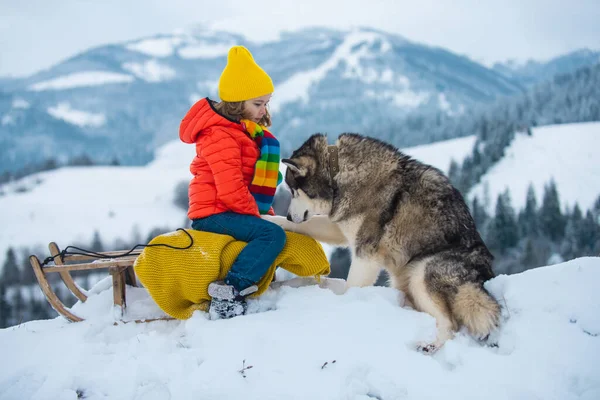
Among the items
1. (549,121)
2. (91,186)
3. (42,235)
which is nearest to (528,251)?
(549,121)

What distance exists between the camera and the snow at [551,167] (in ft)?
384

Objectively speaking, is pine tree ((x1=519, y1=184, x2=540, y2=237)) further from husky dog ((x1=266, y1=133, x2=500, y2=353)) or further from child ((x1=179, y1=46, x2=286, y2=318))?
child ((x1=179, y1=46, x2=286, y2=318))

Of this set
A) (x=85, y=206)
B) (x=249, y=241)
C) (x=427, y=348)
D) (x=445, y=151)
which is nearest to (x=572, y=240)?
(x=445, y=151)

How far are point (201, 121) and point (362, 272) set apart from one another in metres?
2.73

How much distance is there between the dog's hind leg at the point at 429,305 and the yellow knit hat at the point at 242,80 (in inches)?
113

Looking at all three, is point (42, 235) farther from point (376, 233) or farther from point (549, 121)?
point (549, 121)

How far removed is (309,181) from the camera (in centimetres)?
649

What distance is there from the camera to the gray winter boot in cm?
536

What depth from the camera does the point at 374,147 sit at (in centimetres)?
641

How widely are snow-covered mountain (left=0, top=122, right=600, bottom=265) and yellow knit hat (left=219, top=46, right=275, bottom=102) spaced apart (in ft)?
377

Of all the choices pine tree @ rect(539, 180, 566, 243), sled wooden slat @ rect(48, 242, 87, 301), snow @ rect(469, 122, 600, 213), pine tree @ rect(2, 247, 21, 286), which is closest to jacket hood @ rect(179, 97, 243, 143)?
sled wooden slat @ rect(48, 242, 87, 301)

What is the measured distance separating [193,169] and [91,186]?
7161 inches

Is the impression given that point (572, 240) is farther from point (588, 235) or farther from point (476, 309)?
point (476, 309)

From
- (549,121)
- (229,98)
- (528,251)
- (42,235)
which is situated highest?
(229,98)
